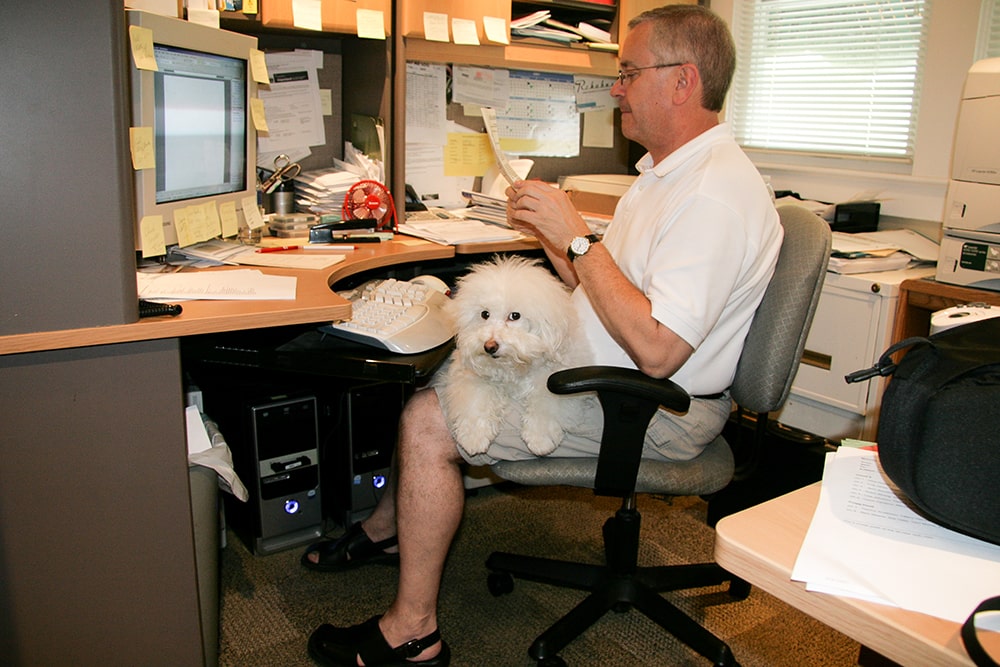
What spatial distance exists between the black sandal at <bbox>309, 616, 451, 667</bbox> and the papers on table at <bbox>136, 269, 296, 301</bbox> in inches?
27.8

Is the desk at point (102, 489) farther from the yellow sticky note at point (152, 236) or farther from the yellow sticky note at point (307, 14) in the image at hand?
the yellow sticky note at point (307, 14)

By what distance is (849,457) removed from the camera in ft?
2.93

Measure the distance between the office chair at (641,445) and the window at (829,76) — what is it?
4.49 ft

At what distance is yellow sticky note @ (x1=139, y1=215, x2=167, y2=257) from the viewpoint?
5.26 ft

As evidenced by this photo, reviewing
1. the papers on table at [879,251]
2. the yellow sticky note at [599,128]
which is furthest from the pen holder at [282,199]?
the papers on table at [879,251]

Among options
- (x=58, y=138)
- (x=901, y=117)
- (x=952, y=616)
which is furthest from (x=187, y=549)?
(x=901, y=117)

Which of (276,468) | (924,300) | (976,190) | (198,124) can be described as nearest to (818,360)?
(924,300)

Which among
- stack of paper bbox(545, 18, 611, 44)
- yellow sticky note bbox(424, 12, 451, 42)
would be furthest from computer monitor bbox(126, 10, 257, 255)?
stack of paper bbox(545, 18, 611, 44)

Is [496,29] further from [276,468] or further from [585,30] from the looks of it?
[276,468]

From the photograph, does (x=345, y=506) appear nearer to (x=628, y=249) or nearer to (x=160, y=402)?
(x=160, y=402)

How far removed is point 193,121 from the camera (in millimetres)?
1759

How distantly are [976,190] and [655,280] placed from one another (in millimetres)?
1115

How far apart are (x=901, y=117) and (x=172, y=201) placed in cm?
229

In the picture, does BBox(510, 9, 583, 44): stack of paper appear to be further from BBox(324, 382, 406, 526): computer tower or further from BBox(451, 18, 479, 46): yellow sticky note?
BBox(324, 382, 406, 526): computer tower
